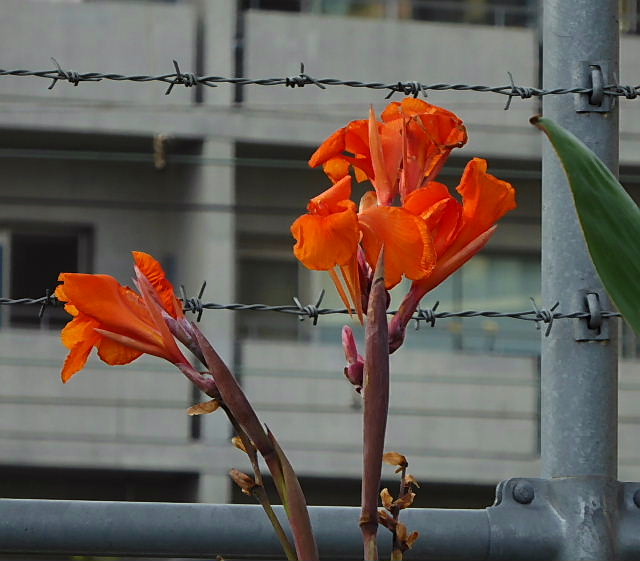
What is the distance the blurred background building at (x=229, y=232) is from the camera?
8.08m

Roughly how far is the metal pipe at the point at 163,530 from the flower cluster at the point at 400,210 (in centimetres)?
50

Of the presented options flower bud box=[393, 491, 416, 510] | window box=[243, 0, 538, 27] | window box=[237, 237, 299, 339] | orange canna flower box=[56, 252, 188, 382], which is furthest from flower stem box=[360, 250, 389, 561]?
window box=[243, 0, 538, 27]

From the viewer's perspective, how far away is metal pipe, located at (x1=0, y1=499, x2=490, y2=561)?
1.30m

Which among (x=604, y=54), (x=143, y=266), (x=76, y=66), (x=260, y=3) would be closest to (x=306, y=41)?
(x=260, y=3)

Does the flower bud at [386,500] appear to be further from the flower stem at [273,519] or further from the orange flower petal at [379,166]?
the orange flower petal at [379,166]

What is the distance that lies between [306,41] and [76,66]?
4.32 feet

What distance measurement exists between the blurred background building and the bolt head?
6544 mm

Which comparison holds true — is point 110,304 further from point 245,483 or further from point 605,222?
point 605,222

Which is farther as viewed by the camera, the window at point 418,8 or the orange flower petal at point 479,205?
the window at point 418,8

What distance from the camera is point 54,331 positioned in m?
8.34

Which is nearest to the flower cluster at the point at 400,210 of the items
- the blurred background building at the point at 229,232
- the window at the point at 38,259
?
the blurred background building at the point at 229,232

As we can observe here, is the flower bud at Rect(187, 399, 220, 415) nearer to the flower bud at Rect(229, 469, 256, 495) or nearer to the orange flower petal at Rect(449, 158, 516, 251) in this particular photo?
the flower bud at Rect(229, 469, 256, 495)

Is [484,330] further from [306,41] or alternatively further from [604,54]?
[604,54]

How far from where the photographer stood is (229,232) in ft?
26.9
